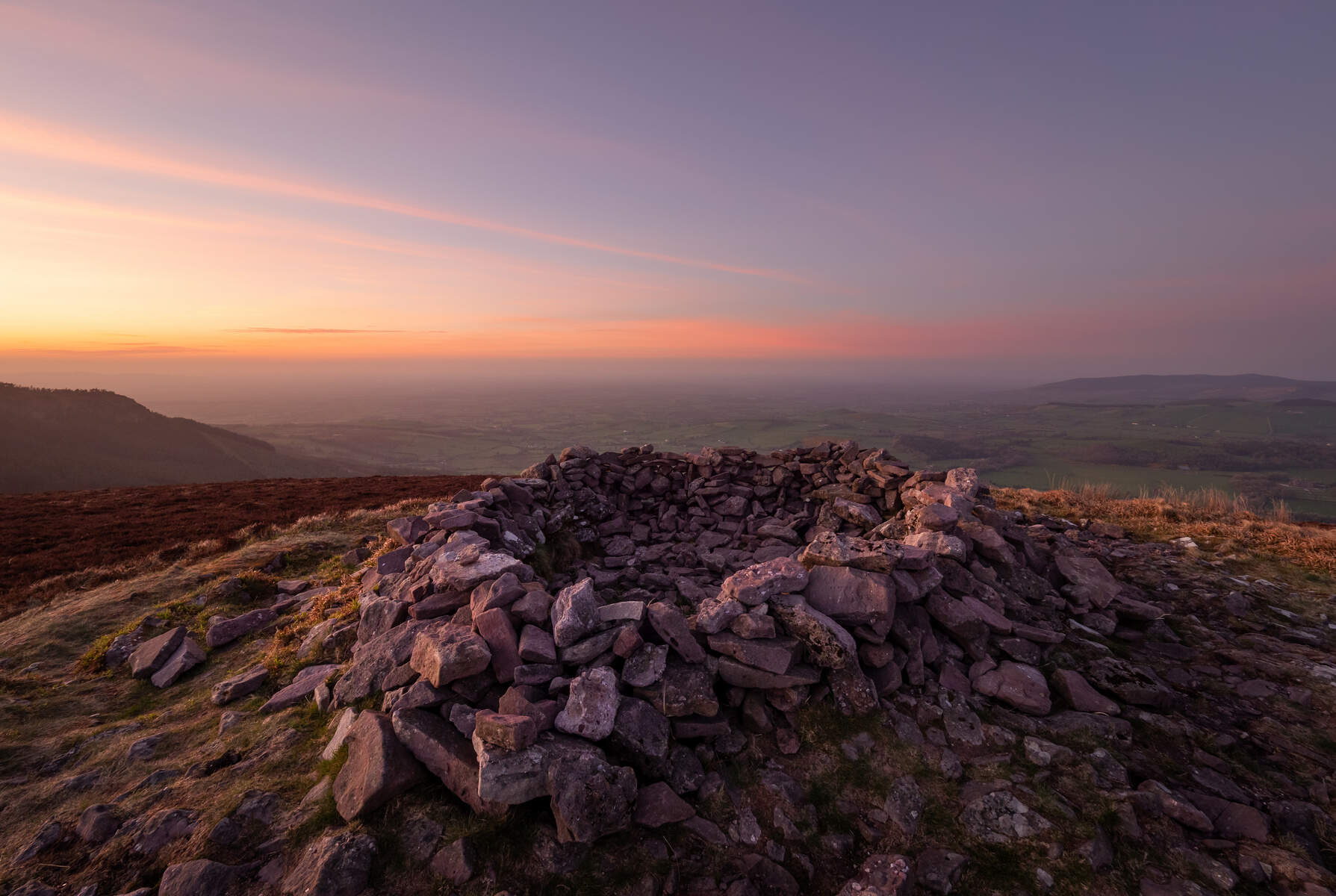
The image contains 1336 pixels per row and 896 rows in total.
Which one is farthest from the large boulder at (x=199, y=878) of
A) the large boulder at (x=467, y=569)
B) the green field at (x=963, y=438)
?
the green field at (x=963, y=438)

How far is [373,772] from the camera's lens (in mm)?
4621

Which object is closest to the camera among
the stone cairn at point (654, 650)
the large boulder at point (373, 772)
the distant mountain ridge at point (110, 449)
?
the large boulder at point (373, 772)

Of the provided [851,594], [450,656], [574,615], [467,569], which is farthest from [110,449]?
[851,594]

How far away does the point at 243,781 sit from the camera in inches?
200

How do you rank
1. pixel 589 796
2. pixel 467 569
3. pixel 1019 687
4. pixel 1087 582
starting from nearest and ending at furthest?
pixel 589 796, pixel 1019 687, pixel 467 569, pixel 1087 582

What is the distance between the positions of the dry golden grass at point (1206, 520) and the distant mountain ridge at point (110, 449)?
85124 millimetres

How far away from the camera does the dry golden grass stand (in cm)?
1169

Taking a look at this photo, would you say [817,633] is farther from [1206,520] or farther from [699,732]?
[1206,520]

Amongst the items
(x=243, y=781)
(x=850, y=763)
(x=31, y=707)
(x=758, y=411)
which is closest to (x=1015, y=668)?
(x=850, y=763)

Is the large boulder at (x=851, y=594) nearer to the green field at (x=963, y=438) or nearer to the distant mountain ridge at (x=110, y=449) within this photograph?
the green field at (x=963, y=438)

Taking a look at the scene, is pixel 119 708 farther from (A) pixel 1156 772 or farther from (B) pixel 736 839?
(A) pixel 1156 772

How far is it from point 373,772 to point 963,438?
106m

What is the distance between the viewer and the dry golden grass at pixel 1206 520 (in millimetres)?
11688

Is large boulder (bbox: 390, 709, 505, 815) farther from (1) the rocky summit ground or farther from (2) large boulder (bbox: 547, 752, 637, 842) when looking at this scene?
(2) large boulder (bbox: 547, 752, 637, 842)
